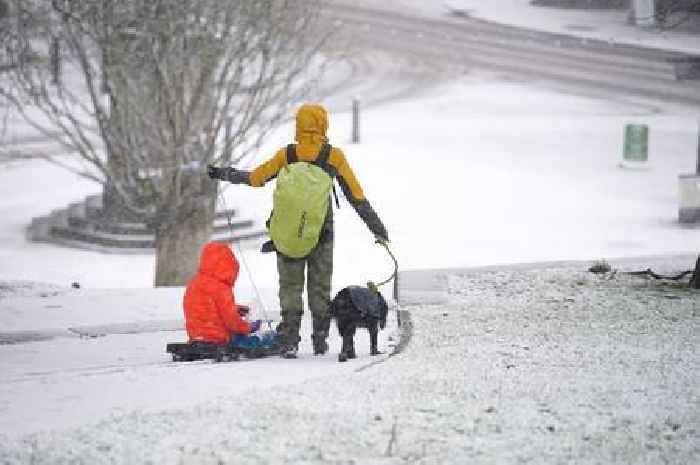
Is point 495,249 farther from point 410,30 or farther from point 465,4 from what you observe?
point 465,4

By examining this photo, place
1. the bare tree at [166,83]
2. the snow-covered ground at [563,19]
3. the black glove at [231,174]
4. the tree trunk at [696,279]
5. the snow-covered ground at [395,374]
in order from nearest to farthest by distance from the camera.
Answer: the snow-covered ground at [395,374] < the black glove at [231,174] < the tree trunk at [696,279] < the bare tree at [166,83] < the snow-covered ground at [563,19]

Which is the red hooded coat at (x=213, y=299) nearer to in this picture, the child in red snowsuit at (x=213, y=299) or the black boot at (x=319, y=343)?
the child in red snowsuit at (x=213, y=299)

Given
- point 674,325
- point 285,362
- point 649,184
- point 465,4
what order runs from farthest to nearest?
point 465,4 → point 649,184 → point 674,325 → point 285,362

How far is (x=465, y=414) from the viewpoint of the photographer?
21.0 ft

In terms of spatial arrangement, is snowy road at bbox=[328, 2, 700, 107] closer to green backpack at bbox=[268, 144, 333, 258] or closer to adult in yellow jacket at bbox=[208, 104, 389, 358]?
adult in yellow jacket at bbox=[208, 104, 389, 358]

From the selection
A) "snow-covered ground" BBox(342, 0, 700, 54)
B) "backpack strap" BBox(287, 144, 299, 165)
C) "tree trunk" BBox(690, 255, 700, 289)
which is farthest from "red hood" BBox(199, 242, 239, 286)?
"snow-covered ground" BBox(342, 0, 700, 54)

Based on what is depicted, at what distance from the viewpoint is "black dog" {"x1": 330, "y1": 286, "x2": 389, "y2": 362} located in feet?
27.1

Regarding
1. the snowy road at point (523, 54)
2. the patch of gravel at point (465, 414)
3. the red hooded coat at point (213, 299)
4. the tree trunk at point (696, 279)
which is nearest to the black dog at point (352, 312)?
the patch of gravel at point (465, 414)

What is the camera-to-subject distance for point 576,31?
40.2 metres

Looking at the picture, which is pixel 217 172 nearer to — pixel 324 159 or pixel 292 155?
pixel 292 155

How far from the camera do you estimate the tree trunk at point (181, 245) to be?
15.7 m

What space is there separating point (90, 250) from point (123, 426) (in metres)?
14.6

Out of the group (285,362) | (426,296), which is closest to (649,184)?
(426,296)

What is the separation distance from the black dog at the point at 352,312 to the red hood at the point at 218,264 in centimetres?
63
